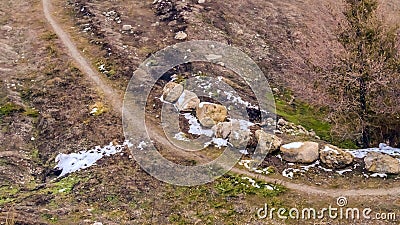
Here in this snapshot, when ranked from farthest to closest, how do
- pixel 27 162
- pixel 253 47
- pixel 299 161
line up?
pixel 253 47
pixel 27 162
pixel 299 161

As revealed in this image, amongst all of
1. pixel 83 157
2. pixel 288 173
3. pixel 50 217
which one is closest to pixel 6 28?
pixel 83 157

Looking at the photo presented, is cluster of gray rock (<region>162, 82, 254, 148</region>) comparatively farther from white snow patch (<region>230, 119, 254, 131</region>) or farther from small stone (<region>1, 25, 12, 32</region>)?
small stone (<region>1, 25, 12, 32</region>)

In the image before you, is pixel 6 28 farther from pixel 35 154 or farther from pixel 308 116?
pixel 308 116

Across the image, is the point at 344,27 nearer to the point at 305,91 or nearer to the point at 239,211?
the point at 305,91

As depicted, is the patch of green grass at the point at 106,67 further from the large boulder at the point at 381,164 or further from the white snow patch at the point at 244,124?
the large boulder at the point at 381,164

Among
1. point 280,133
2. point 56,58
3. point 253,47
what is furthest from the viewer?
point 253,47

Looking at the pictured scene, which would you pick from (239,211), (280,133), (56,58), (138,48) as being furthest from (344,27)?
(56,58)

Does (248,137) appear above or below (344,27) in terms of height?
below
